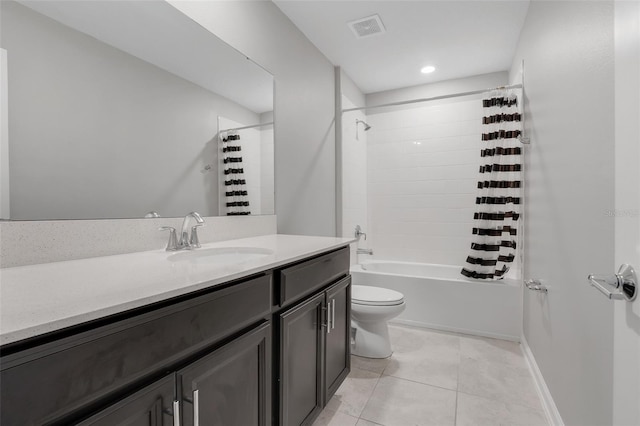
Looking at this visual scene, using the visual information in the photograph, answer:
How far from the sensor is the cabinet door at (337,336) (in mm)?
1512

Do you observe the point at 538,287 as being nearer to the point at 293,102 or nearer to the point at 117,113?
the point at 293,102

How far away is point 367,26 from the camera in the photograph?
237 centimetres

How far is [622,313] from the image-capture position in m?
0.66

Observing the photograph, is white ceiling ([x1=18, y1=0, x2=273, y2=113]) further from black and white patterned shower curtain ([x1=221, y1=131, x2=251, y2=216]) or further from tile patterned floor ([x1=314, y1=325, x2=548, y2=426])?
tile patterned floor ([x1=314, y1=325, x2=548, y2=426])

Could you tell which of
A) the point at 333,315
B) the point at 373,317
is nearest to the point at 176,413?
the point at 333,315

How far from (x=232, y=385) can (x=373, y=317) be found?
4.47 feet

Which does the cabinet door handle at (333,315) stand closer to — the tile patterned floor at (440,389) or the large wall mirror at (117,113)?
the tile patterned floor at (440,389)

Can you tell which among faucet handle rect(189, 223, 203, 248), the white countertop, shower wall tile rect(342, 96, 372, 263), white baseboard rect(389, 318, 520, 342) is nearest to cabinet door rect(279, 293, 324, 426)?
the white countertop

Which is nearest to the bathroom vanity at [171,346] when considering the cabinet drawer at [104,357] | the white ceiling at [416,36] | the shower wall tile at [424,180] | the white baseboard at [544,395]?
the cabinet drawer at [104,357]

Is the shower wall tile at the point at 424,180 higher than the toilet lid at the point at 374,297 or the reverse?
higher

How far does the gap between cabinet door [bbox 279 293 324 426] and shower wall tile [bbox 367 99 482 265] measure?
7.72ft

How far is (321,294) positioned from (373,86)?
9.36 ft

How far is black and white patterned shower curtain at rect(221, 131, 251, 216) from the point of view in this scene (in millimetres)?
1704

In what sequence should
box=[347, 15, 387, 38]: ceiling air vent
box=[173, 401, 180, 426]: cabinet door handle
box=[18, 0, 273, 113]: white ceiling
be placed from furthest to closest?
box=[347, 15, 387, 38]: ceiling air vent, box=[18, 0, 273, 113]: white ceiling, box=[173, 401, 180, 426]: cabinet door handle
